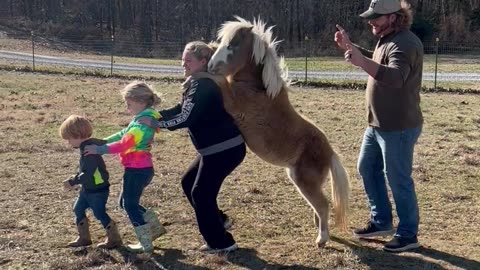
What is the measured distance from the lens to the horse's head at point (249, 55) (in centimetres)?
436

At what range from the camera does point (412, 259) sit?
14.8ft

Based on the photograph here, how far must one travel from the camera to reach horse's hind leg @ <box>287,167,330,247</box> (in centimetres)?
462

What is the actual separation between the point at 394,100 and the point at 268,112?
100cm

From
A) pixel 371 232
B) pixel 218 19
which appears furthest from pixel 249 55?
pixel 218 19

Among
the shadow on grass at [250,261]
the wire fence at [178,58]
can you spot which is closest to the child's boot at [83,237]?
the shadow on grass at [250,261]

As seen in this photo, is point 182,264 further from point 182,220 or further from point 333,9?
point 333,9

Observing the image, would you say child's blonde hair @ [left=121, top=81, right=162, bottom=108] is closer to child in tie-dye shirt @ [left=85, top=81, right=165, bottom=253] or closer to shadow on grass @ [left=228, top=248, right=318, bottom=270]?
child in tie-dye shirt @ [left=85, top=81, right=165, bottom=253]

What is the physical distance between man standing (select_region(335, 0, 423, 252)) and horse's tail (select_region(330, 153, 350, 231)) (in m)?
0.26

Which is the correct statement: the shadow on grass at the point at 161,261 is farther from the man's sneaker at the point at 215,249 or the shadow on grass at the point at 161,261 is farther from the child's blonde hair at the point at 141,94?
the child's blonde hair at the point at 141,94

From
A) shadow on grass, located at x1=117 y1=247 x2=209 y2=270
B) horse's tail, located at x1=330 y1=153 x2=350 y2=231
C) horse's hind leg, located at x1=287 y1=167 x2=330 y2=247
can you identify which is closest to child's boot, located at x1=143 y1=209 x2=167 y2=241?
shadow on grass, located at x1=117 y1=247 x2=209 y2=270

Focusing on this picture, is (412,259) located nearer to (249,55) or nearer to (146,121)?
(249,55)

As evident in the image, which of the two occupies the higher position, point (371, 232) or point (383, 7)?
point (383, 7)

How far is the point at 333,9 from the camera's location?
3938cm

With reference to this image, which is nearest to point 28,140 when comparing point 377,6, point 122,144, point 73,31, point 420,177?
point 122,144
